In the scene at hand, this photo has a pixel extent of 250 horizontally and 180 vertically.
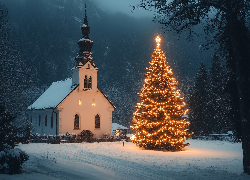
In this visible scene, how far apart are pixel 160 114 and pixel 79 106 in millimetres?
17603

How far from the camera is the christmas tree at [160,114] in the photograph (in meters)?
24.8

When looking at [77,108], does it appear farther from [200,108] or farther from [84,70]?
[200,108]

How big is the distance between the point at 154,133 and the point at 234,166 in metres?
9.20

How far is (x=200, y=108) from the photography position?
50750 millimetres

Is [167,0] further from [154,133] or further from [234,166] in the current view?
[154,133]

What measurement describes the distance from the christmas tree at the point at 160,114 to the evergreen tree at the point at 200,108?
2578 cm

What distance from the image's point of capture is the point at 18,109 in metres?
36.9

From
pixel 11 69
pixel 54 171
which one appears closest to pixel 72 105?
pixel 11 69

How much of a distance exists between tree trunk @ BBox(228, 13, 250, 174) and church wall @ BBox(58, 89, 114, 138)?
28.4m

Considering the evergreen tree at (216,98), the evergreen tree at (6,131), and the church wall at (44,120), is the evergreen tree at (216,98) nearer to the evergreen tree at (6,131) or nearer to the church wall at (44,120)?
the church wall at (44,120)

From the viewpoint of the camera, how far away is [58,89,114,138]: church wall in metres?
38.3

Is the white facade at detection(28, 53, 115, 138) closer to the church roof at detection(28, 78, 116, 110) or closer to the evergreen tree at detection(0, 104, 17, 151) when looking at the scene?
the church roof at detection(28, 78, 116, 110)

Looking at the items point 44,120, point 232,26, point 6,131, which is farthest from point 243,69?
point 44,120

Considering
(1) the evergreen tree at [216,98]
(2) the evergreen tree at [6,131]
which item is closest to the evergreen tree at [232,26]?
(2) the evergreen tree at [6,131]
